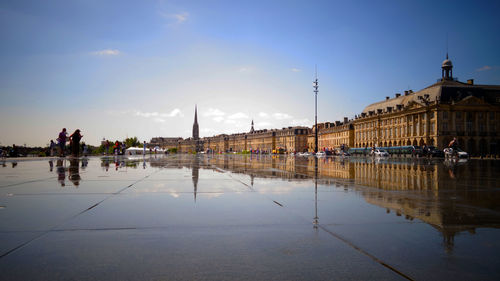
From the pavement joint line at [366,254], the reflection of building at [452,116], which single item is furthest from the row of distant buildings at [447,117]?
the pavement joint line at [366,254]

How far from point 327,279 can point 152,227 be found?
265cm

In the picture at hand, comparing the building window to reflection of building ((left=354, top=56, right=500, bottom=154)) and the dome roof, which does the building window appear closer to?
reflection of building ((left=354, top=56, right=500, bottom=154))

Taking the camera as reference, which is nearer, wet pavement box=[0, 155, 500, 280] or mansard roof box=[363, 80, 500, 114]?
wet pavement box=[0, 155, 500, 280]

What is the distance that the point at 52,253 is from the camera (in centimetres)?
346

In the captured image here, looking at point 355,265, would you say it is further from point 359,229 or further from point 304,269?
point 359,229

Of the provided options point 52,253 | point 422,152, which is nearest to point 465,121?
point 422,152

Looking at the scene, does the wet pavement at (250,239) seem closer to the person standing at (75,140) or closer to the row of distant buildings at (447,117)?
the person standing at (75,140)

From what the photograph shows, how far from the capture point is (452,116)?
267 ft

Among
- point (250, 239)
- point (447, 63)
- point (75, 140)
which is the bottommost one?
point (250, 239)

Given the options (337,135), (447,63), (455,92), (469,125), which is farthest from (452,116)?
(337,135)

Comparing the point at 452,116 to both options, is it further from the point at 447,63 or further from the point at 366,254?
the point at 366,254

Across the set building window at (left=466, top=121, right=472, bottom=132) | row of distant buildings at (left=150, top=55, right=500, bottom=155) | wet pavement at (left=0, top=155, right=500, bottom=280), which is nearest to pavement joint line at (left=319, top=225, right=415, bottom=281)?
wet pavement at (left=0, top=155, right=500, bottom=280)

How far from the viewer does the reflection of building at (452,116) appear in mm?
81250

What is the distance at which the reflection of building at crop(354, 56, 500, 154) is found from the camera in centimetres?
8125
